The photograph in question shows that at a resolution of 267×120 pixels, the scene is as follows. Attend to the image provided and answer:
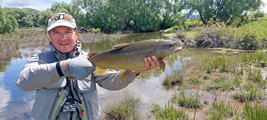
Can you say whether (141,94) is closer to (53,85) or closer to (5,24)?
(53,85)

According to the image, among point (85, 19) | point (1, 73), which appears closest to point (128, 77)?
point (1, 73)

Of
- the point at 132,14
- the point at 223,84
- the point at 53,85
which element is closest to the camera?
the point at 53,85

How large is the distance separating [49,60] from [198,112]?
6.69 meters

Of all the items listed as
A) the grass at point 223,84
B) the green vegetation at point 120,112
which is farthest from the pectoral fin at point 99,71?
the grass at point 223,84

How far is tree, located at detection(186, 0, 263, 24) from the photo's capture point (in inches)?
2253

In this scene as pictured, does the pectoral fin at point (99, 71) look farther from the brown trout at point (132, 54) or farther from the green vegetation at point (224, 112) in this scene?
the green vegetation at point (224, 112)

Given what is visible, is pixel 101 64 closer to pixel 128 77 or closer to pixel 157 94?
pixel 128 77

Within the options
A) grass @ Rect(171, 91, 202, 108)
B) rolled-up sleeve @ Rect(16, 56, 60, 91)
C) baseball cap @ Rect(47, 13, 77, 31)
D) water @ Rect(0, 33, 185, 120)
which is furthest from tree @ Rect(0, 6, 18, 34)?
rolled-up sleeve @ Rect(16, 56, 60, 91)

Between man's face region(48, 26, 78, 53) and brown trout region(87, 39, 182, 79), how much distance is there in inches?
8.7

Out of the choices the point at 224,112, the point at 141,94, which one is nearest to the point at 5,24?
the point at 141,94

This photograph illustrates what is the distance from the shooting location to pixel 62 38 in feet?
9.41

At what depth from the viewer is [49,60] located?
295 cm

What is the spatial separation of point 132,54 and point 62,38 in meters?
0.70

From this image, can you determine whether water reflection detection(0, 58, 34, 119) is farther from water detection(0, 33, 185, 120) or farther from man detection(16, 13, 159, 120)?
man detection(16, 13, 159, 120)
